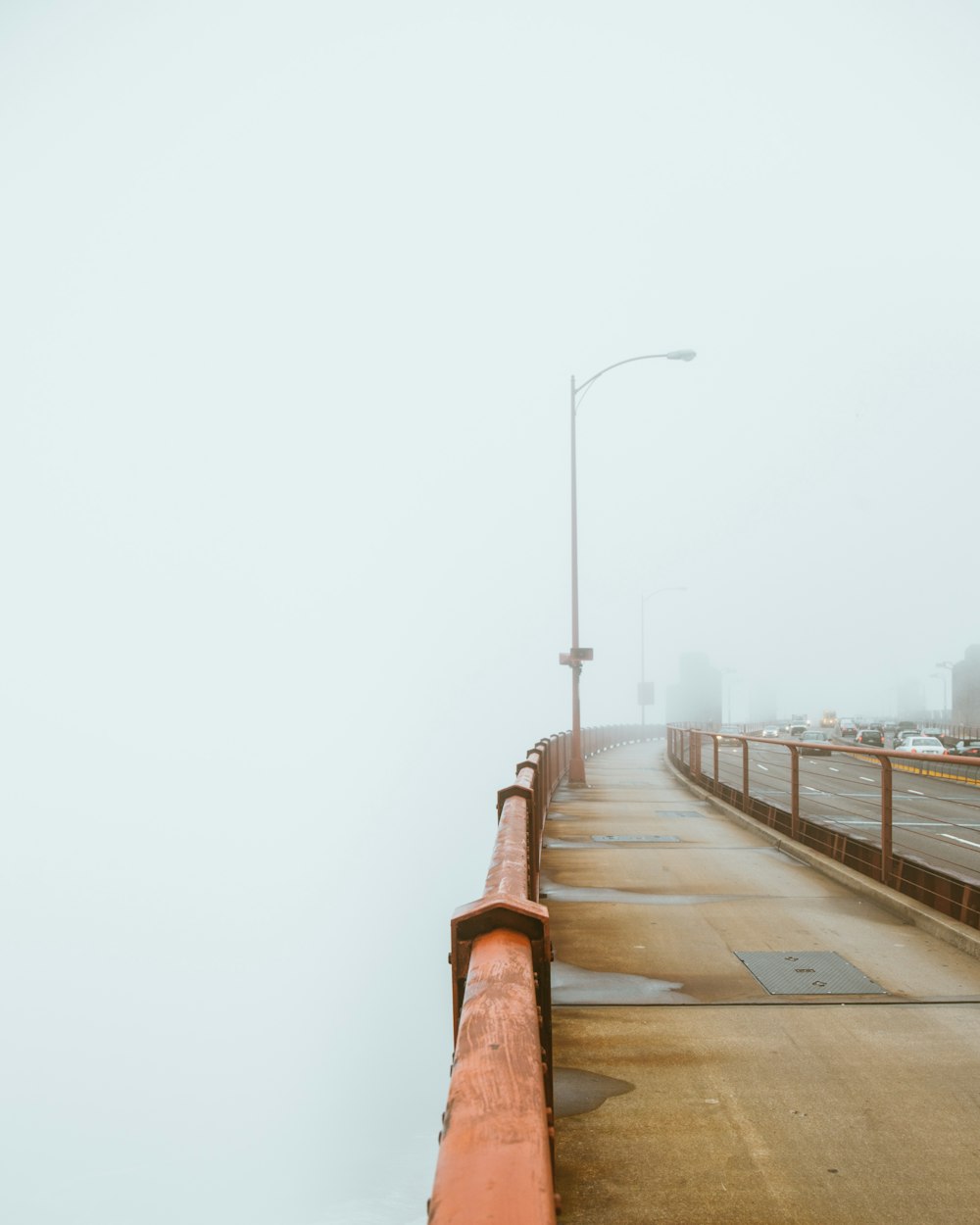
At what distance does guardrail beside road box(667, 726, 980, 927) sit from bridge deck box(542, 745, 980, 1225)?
428 mm

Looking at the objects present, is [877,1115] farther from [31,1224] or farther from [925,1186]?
[31,1224]

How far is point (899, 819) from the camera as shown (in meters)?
10.7

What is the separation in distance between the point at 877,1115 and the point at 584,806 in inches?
675

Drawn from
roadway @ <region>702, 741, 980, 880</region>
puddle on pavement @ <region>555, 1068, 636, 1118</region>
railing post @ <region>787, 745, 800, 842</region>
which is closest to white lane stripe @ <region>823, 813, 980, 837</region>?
roadway @ <region>702, 741, 980, 880</region>

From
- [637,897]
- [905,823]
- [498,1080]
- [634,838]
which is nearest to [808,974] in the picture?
[905,823]

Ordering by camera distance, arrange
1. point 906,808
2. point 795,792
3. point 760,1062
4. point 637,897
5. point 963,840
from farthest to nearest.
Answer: point 795,792, point 637,897, point 906,808, point 963,840, point 760,1062

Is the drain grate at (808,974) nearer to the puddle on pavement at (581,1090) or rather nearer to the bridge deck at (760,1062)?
the bridge deck at (760,1062)

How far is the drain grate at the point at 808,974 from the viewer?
7.42 meters

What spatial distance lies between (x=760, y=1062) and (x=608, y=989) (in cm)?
175

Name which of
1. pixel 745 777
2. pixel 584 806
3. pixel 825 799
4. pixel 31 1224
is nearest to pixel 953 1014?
pixel 825 799

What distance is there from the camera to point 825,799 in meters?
14.9

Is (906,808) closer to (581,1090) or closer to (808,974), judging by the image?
(808,974)

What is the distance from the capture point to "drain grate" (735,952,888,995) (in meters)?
7.42

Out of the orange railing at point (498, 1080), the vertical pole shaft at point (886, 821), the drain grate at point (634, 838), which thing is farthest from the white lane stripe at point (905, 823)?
the orange railing at point (498, 1080)
